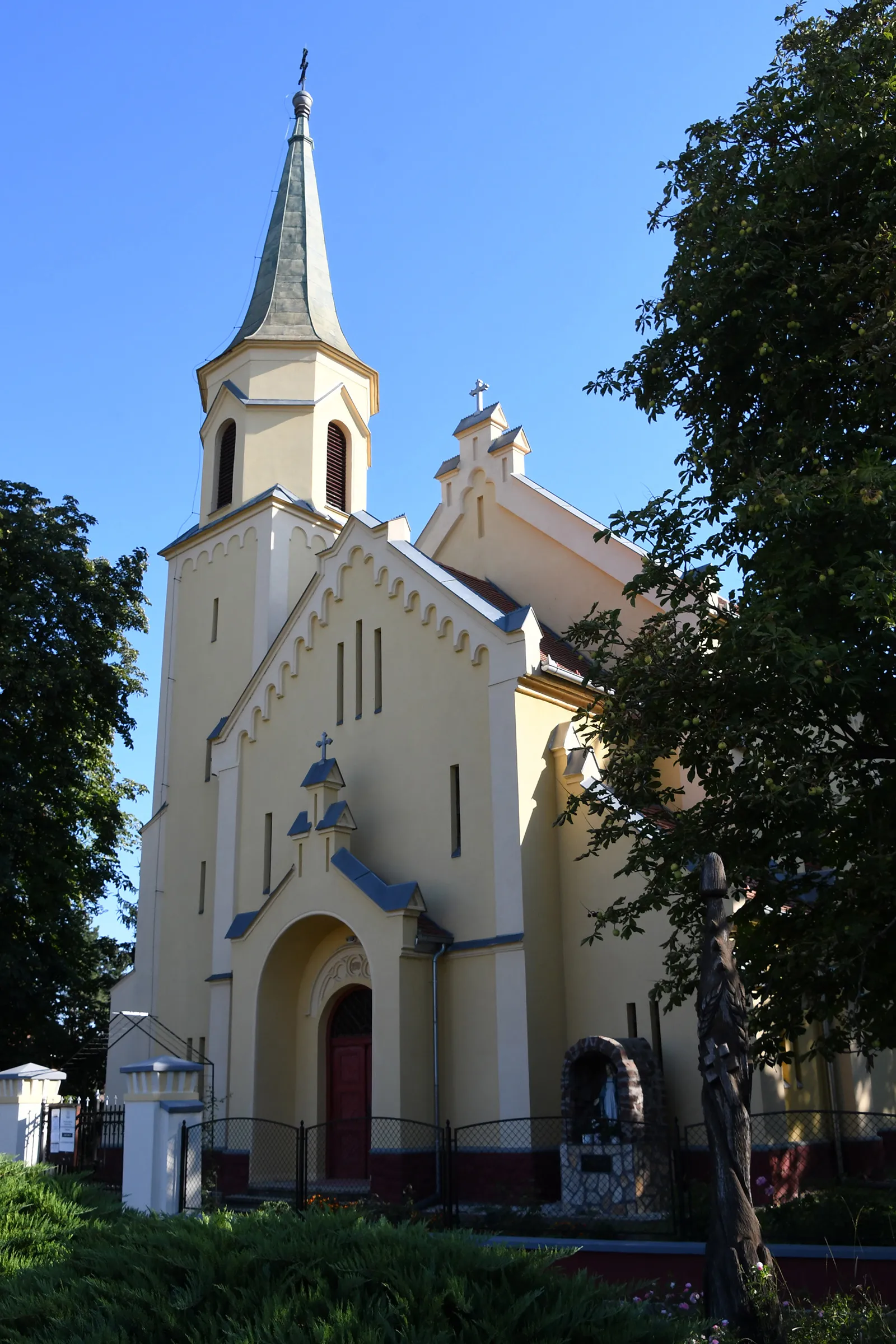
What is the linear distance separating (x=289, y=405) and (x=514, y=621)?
1016cm

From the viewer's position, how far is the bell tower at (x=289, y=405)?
2502 cm

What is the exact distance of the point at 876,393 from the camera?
31.9 ft

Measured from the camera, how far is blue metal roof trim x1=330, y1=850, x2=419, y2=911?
Answer: 16.7 metres

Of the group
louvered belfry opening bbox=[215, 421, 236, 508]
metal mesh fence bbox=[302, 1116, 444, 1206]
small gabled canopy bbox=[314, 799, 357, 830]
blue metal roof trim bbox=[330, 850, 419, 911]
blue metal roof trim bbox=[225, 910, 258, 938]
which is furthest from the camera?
louvered belfry opening bbox=[215, 421, 236, 508]

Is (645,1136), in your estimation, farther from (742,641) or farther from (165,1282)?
(165,1282)

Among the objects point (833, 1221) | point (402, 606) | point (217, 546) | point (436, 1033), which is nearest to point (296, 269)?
point (217, 546)

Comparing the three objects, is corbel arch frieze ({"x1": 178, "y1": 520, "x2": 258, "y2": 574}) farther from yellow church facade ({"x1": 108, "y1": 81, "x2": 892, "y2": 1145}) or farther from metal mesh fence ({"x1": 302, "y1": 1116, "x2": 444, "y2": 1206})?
metal mesh fence ({"x1": 302, "y1": 1116, "x2": 444, "y2": 1206})

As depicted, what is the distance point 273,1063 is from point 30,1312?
14227 mm

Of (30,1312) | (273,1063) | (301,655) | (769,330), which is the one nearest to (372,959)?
(273,1063)

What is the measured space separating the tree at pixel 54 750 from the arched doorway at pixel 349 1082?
7543 mm

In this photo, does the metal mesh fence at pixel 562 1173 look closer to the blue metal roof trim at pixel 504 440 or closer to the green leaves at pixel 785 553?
the green leaves at pixel 785 553

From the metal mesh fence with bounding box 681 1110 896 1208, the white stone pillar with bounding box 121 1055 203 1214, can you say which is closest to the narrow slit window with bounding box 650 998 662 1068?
the metal mesh fence with bounding box 681 1110 896 1208

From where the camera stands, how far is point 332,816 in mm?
18281

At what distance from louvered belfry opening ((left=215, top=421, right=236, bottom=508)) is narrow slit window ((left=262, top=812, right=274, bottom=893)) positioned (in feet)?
26.4
